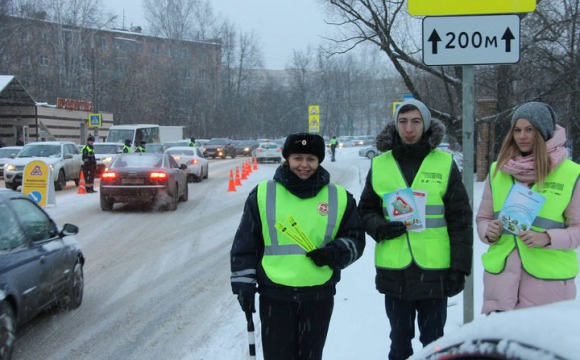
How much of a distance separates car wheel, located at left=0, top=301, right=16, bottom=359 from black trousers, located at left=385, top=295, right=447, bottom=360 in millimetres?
3099

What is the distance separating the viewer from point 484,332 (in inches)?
54.3

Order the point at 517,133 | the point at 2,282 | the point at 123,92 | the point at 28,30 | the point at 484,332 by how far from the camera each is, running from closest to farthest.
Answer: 1. the point at 484,332
2. the point at 517,133
3. the point at 2,282
4. the point at 28,30
5. the point at 123,92

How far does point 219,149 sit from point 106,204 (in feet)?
113

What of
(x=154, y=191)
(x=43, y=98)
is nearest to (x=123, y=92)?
(x=43, y=98)

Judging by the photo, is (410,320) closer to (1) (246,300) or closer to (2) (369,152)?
(1) (246,300)

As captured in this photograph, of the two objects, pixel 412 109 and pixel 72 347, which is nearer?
pixel 412 109

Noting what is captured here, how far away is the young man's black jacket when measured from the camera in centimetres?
341

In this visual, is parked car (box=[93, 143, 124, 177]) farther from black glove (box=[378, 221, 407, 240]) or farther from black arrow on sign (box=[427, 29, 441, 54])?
black glove (box=[378, 221, 407, 240])

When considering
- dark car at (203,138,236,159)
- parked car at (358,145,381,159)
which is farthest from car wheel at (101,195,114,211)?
dark car at (203,138,236,159)

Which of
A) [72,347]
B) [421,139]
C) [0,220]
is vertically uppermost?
[421,139]

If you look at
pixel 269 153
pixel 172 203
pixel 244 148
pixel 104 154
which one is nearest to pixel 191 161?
pixel 104 154

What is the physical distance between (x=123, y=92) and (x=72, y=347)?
61.4 metres

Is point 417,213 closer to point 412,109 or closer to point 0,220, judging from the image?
point 412,109

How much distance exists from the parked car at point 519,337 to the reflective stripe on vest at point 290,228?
71.1 inches
